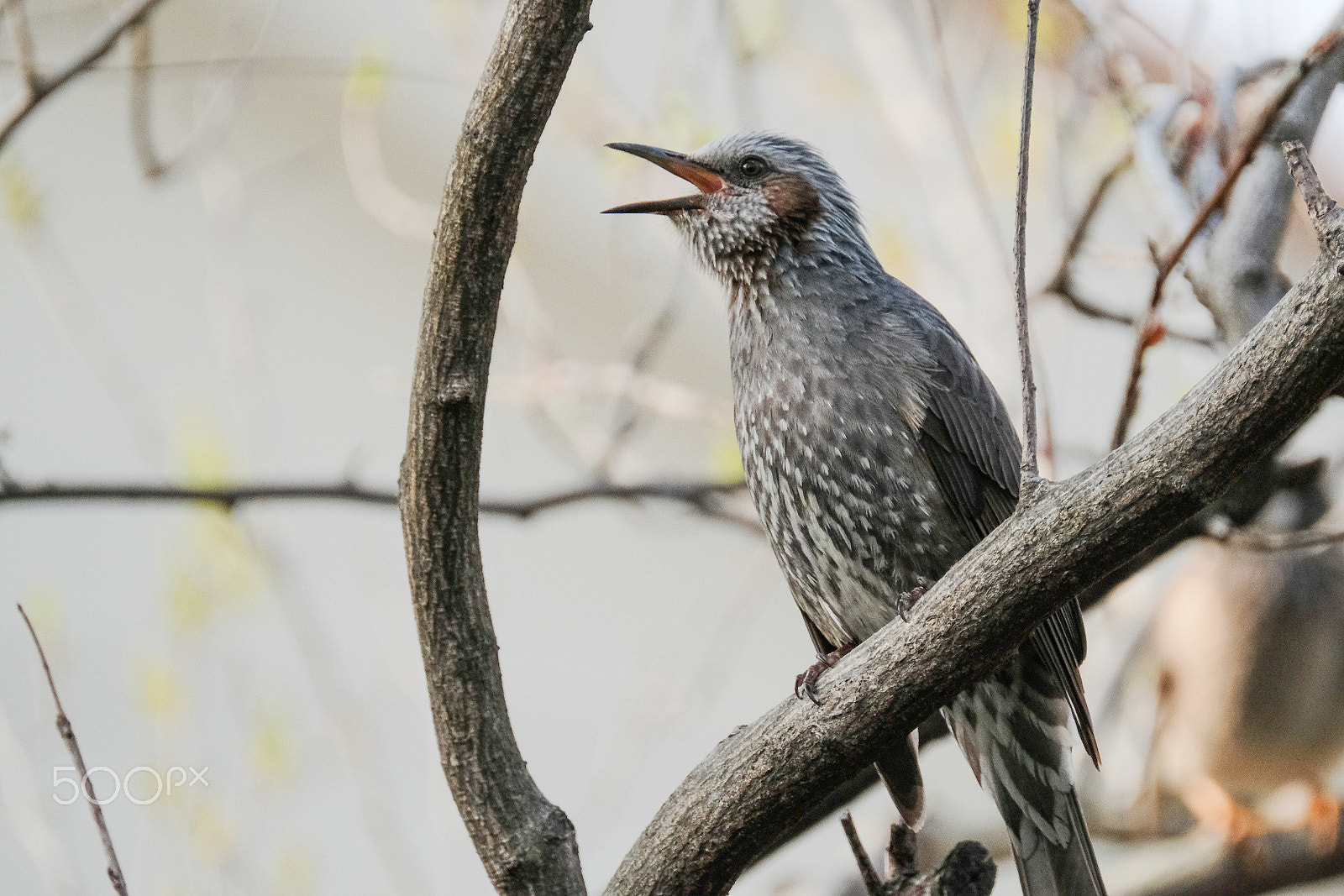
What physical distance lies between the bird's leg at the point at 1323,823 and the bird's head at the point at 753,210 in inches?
101

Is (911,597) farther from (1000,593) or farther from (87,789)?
(87,789)

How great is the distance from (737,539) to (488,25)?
3.66 metres

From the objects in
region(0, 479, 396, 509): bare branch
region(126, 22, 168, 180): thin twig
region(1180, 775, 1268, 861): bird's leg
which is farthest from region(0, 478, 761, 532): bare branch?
region(1180, 775, 1268, 861): bird's leg

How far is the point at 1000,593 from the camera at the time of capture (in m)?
1.95

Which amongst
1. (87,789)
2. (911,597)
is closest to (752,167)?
(911,597)

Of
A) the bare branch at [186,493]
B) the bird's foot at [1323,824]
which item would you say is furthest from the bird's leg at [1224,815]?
the bare branch at [186,493]

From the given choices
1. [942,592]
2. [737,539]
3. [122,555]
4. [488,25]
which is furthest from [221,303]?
[942,592]

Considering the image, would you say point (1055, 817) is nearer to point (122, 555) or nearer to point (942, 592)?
point (942, 592)

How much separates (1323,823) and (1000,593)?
312 cm

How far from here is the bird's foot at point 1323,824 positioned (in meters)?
4.14

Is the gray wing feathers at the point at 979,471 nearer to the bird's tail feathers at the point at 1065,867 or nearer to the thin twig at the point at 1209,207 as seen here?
the bird's tail feathers at the point at 1065,867

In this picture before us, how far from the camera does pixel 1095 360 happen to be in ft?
25.8

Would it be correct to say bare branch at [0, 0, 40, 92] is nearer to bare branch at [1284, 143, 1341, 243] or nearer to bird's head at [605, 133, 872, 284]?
bird's head at [605, 133, 872, 284]

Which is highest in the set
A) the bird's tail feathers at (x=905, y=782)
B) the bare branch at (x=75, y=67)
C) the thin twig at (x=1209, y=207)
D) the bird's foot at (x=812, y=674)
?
the bare branch at (x=75, y=67)
